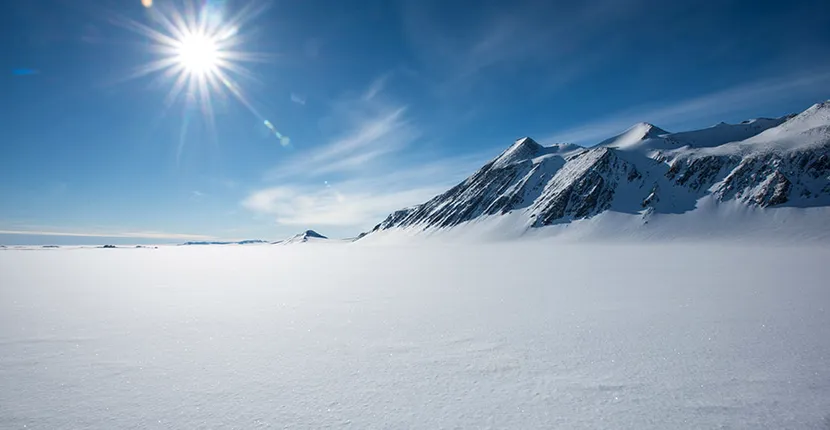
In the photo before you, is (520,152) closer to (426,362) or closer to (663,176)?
(663,176)

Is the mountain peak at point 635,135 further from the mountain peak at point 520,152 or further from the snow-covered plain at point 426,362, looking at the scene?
the snow-covered plain at point 426,362

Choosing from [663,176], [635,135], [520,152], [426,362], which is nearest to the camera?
[426,362]

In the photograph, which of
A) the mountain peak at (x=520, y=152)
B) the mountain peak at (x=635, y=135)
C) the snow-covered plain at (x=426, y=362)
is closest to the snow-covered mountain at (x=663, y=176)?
the mountain peak at (x=635, y=135)

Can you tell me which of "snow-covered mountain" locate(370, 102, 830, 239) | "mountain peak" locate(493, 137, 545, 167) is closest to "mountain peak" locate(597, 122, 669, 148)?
"snow-covered mountain" locate(370, 102, 830, 239)

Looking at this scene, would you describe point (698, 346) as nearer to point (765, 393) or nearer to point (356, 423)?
point (765, 393)

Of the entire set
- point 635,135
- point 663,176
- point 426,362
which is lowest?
point 426,362

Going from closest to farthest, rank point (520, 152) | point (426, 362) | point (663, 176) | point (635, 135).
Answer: point (426, 362) < point (663, 176) < point (635, 135) < point (520, 152)

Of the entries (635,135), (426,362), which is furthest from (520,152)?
(426,362)
